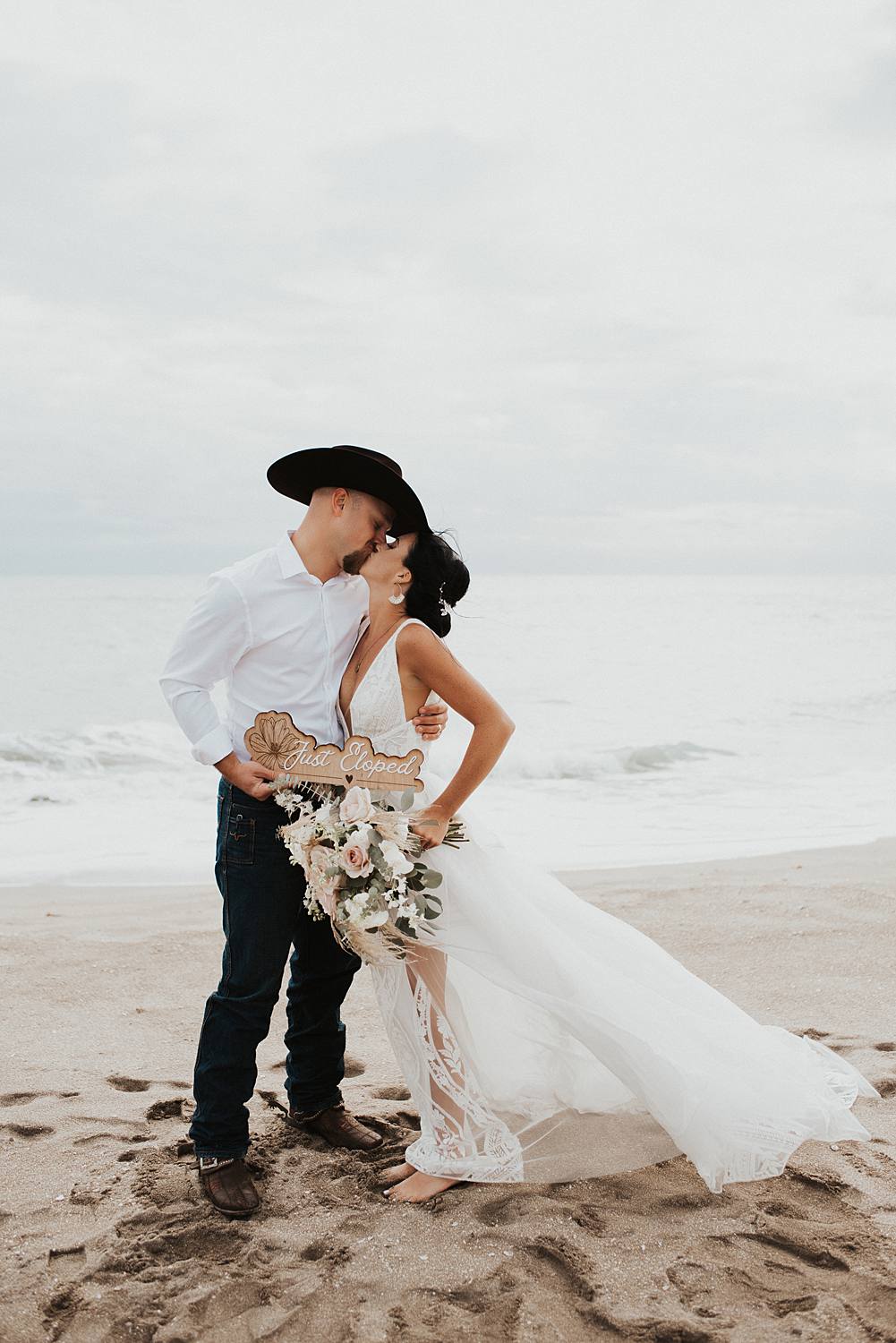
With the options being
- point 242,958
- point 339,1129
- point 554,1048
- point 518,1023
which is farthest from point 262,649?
point 339,1129

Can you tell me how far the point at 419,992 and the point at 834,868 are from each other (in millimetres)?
5014

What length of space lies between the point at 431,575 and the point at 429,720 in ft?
1.43

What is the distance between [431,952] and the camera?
3.21 metres

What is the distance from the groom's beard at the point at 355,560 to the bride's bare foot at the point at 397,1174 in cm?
180

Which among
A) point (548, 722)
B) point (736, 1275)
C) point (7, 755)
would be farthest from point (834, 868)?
point (548, 722)

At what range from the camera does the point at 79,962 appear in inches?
213

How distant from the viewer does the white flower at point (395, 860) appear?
2.94 metres

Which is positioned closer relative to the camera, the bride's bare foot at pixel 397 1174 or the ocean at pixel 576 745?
the bride's bare foot at pixel 397 1174

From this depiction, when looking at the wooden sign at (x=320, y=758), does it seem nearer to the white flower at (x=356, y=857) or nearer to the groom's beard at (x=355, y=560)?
the white flower at (x=356, y=857)

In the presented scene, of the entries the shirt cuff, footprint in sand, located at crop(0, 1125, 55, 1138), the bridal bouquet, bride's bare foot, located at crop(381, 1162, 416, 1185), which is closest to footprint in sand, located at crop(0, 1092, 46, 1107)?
footprint in sand, located at crop(0, 1125, 55, 1138)

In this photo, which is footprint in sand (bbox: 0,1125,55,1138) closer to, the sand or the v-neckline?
the sand

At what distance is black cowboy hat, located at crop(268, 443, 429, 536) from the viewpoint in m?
3.08

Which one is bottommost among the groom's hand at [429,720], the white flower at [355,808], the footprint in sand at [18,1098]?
the footprint in sand at [18,1098]

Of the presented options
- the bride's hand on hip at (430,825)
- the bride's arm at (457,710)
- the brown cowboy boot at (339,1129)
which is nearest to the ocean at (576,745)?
the bride's arm at (457,710)
